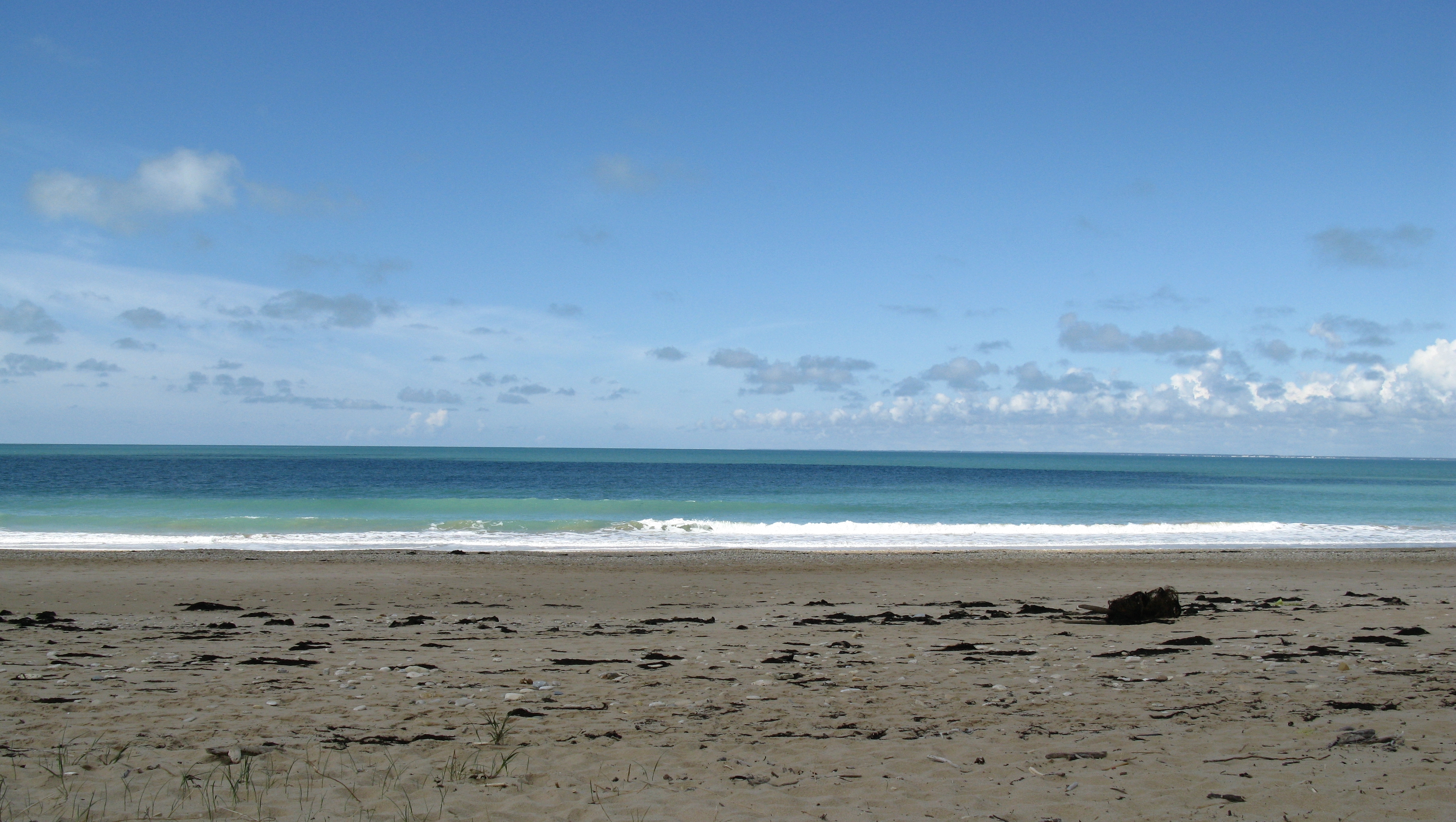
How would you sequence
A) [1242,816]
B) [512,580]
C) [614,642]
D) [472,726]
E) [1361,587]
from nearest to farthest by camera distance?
[1242,816] < [472,726] < [614,642] < [1361,587] < [512,580]

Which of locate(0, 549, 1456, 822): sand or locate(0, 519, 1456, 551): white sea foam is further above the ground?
locate(0, 549, 1456, 822): sand

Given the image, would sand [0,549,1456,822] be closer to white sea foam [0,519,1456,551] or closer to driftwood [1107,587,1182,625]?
driftwood [1107,587,1182,625]

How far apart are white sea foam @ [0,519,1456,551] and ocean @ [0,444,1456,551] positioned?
14 centimetres

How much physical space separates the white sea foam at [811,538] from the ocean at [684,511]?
0.14 meters

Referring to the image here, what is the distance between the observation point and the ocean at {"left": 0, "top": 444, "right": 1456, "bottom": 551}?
2586 cm

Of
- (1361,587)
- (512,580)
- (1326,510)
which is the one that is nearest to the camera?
(1361,587)

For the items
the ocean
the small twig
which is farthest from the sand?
the ocean

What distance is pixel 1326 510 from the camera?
40688 millimetres

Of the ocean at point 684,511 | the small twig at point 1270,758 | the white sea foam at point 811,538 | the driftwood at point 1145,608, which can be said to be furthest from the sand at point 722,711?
the ocean at point 684,511

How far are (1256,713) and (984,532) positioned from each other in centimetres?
2446

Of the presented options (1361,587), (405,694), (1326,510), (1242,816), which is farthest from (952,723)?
(1326,510)

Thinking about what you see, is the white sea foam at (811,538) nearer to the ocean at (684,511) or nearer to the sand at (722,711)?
the ocean at (684,511)

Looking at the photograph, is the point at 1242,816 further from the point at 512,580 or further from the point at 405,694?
the point at 512,580

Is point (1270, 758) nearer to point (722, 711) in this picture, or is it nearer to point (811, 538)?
point (722, 711)
